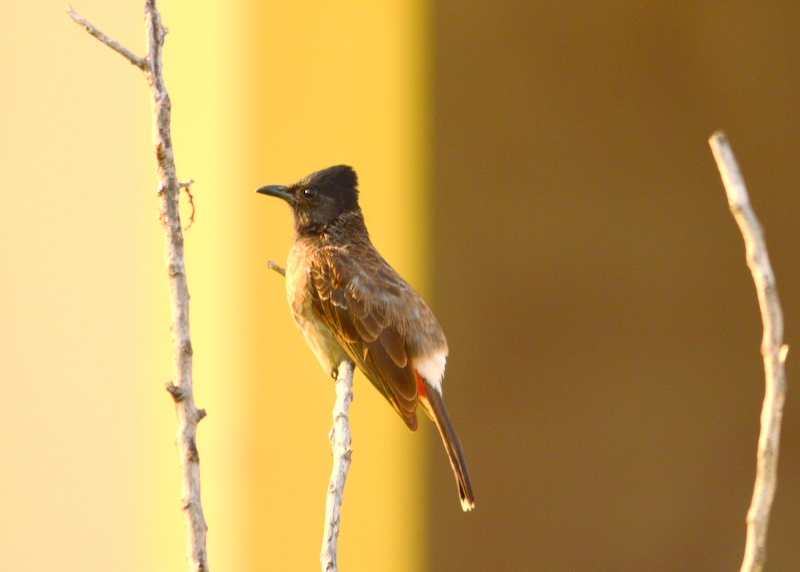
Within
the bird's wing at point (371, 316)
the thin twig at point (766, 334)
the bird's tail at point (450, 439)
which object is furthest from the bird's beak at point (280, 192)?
the thin twig at point (766, 334)

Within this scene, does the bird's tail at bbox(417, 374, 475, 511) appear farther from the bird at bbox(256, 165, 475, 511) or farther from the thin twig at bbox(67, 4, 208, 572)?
the thin twig at bbox(67, 4, 208, 572)

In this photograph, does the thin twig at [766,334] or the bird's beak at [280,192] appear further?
the bird's beak at [280,192]

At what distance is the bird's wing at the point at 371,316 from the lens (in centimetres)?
239

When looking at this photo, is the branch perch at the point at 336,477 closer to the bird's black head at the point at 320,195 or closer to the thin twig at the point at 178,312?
the thin twig at the point at 178,312

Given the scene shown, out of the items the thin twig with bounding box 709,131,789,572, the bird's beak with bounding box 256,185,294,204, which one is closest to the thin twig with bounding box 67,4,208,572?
the thin twig with bounding box 709,131,789,572

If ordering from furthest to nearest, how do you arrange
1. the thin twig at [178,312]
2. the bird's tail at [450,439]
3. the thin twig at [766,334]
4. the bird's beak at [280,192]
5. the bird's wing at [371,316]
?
the bird's beak at [280,192] < the bird's wing at [371,316] < the bird's tail at [450,439] < the thin twig at [178,312] < the thin twig at [766,334]

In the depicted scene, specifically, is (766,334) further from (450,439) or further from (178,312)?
(450,439)

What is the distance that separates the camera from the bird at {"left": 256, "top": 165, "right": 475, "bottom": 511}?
7.92 ft

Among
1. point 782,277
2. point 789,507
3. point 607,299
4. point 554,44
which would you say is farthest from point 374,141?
point 789,507

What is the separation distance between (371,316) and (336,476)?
1.15 metres

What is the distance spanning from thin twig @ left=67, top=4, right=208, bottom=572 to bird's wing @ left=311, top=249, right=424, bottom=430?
44.3 inches

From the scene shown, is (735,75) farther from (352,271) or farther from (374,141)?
(352,271)

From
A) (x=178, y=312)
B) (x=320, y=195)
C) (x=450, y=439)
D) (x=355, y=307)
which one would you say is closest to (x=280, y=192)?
(x=320, y=195)

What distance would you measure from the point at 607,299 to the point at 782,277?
3.08 ft
